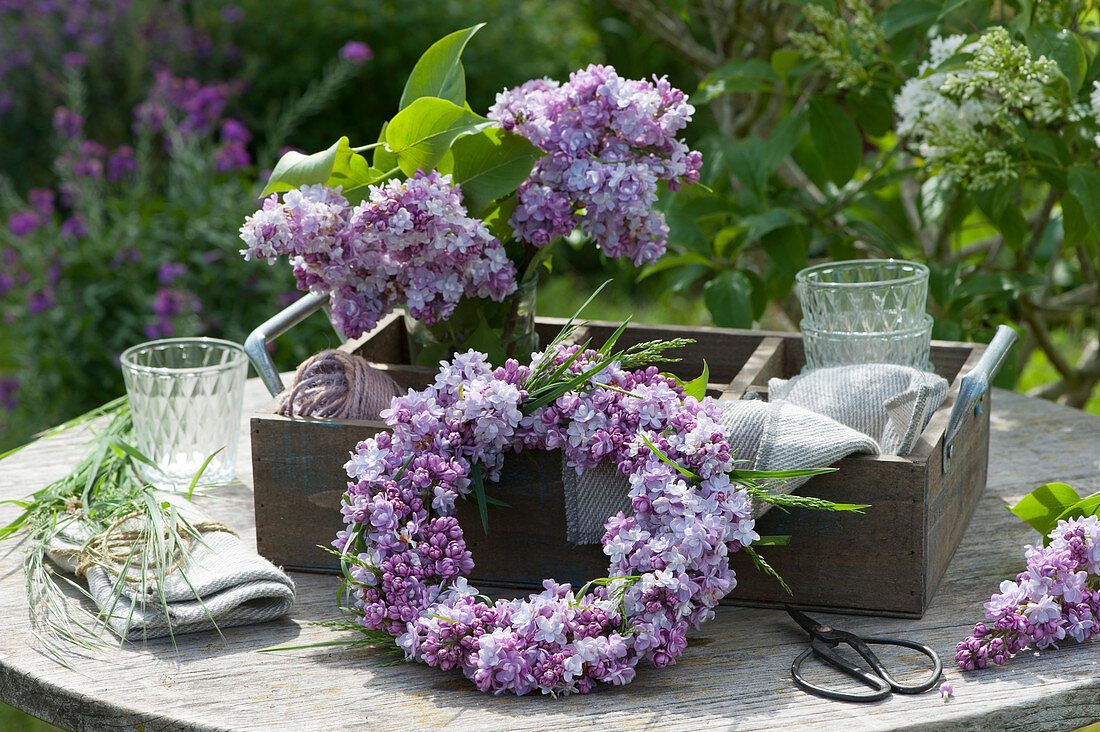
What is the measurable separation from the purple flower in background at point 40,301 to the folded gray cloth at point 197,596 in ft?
7.15

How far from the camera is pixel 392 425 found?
3.93 feet

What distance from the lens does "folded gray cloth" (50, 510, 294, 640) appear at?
122 centimetres

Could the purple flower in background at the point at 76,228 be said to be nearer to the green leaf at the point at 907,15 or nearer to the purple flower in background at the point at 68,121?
the purple flower in background at the point at 68,121

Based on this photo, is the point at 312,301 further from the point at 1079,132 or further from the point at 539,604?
the point at 1079,132

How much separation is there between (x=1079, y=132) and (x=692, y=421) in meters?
1.02

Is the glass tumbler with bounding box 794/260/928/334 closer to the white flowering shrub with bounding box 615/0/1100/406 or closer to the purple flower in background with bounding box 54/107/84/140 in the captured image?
the white flowering shrub with bounding box 615/0/1100/406

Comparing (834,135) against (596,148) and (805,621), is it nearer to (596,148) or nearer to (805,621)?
(596,148)

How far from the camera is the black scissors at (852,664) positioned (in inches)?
41.9

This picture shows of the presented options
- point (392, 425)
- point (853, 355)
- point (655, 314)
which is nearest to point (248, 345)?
point (392, 425)

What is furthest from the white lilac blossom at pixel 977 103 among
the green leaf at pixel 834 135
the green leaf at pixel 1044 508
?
the green leaf at pixel 1044 508

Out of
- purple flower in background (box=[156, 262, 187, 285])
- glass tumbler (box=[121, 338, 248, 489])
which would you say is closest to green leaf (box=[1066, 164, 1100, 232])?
glass tumbler (box=[121, 338, 248, 489])

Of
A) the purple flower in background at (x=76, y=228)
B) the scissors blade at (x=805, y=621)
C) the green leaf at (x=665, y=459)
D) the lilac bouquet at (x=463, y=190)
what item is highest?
the lilac bouquet at (x=463, y=190)

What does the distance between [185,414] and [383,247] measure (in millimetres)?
439

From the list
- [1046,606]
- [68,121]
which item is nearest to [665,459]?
[1046,606]
